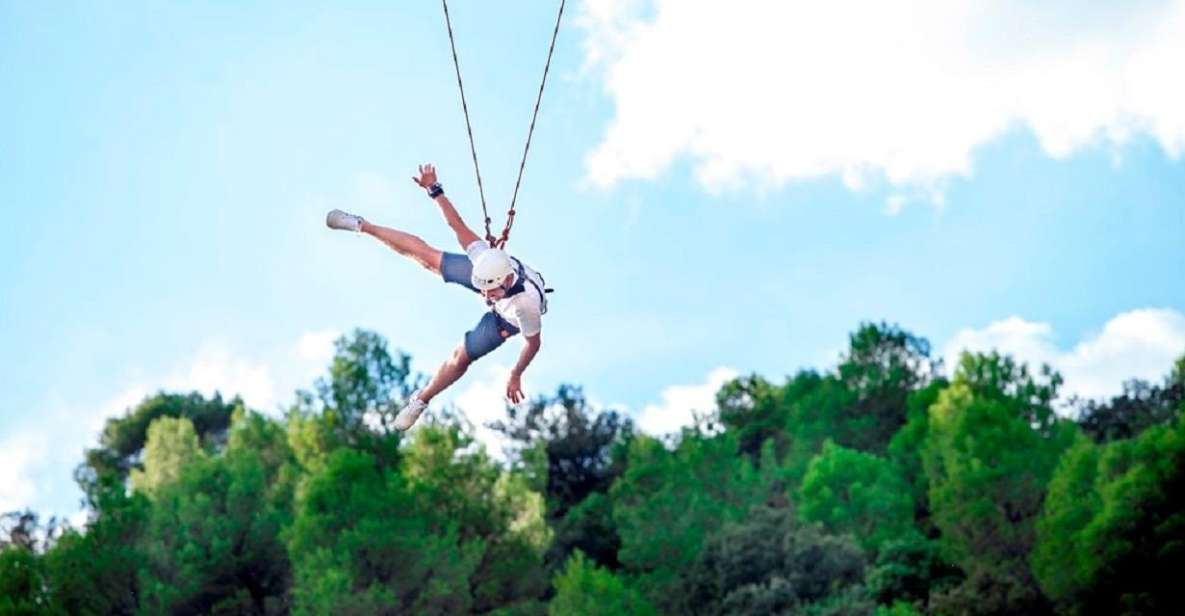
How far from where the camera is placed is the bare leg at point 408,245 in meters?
11.3

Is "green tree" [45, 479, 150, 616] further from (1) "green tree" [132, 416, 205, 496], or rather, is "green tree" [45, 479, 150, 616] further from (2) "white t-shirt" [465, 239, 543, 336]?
(2) "white t-shirt" [465, 239, 543, 336]

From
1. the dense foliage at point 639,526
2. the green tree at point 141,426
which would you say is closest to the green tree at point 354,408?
the dense foliage at point 639,526

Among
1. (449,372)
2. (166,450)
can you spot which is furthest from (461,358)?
(166,450)

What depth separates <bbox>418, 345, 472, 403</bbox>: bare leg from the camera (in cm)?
1170

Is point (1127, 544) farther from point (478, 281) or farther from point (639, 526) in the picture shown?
point (478, 281)

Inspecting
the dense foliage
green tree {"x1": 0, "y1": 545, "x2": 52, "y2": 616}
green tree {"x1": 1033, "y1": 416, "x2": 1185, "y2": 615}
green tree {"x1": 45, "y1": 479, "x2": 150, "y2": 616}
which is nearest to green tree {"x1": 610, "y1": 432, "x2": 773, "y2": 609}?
the dense foliage

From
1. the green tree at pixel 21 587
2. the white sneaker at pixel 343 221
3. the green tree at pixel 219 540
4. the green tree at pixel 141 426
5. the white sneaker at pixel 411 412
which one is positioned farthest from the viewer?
Answer: the green tree at pixel 141 426

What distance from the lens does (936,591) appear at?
141 feet

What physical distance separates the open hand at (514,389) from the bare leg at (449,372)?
32 centimetres

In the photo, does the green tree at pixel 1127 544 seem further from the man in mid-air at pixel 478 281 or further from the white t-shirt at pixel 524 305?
the white t-shirt at pixel 524 305

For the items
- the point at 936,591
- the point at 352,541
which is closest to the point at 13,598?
the point at 352,541

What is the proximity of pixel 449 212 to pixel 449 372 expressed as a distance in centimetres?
111

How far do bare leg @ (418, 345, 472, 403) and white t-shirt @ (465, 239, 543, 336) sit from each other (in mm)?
533

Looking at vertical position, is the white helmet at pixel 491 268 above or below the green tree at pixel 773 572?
below
